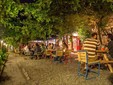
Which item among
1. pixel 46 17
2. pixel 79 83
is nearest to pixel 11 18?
pixel 46 17

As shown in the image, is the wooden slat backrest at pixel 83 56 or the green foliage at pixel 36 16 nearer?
the green foliage at pixel 36 16

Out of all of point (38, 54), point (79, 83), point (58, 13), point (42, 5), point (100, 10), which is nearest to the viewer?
point (42, 5)

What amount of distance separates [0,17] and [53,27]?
1.98 feet

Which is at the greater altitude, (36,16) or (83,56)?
(36,16)

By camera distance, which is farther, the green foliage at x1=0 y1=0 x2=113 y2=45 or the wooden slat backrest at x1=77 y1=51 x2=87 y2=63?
the wooden slat backrest at x1=77 y1=51 x2=87 y2=63

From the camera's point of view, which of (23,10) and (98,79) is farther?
(98,79)

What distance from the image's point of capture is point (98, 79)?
9.84m

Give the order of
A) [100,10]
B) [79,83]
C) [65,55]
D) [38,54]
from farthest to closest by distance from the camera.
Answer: [38,54] < [65,55] < [79,83] < [100,10]

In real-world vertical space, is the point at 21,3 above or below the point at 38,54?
above

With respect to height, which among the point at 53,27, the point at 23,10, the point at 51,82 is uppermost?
the point at 23,10

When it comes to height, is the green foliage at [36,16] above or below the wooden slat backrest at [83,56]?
above

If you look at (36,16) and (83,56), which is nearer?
(36,16)

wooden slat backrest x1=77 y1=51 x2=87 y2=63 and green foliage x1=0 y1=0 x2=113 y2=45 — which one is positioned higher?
green foliage x1=0 y1=0 x2=113 y2=45

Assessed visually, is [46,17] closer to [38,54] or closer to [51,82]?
[51,82]
